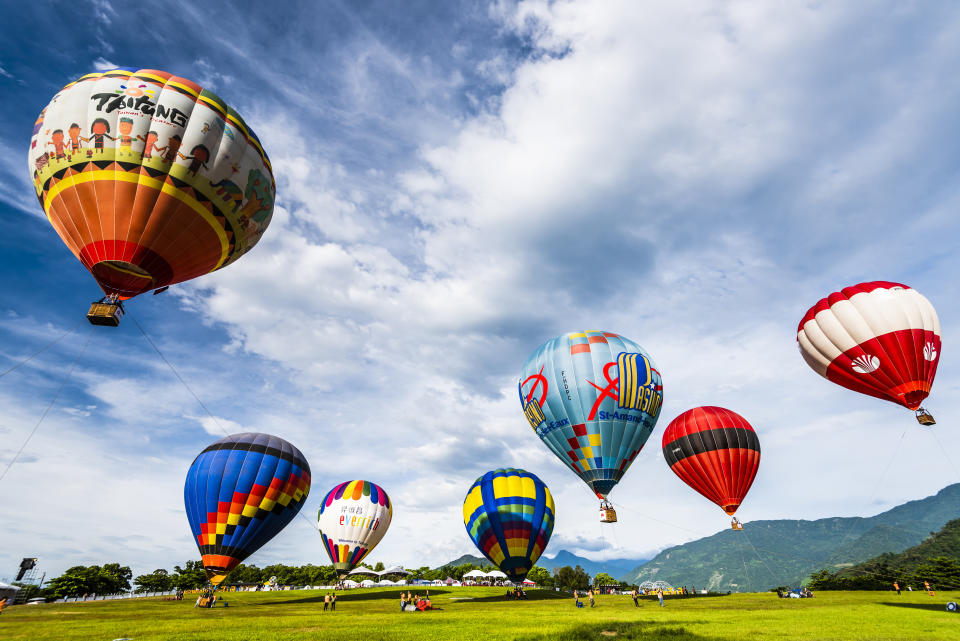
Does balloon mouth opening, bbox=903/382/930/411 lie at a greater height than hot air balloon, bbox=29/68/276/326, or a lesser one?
lesser

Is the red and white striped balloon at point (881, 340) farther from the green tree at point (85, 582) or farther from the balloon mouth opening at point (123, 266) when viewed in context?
the green tree at point (85, 582)

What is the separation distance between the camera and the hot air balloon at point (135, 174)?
55.9 feet

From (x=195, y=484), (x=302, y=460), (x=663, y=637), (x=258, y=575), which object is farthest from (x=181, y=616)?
(x=258, y=575)

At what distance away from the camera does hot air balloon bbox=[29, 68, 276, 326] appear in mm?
17047

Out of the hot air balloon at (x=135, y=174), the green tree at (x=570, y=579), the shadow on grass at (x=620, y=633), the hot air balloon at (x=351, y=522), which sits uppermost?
the hot air balloon at (x=135, y=174)

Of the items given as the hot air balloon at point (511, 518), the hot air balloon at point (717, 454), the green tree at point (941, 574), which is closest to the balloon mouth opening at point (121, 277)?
the hot air balloon at point (511, 518)

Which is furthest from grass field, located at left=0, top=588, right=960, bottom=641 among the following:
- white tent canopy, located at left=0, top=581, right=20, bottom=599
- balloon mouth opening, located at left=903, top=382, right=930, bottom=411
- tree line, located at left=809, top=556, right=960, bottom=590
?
white tent canopy, located at left=0, top=581, right=20, bottom=599

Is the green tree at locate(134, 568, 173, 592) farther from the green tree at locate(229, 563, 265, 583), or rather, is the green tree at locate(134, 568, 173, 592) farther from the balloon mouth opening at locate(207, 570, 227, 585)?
the balloon mouth opening at locate(207, 570, 227, 585)

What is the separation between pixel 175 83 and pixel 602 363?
27.0m

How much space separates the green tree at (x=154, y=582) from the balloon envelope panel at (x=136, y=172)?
98.5 metres

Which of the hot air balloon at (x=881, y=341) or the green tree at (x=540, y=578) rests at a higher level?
the hot air balloon at (x=881, y=341)

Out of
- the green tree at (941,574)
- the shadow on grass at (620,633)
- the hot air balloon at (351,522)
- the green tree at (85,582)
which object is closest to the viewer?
the shadow on grass at (620,633)

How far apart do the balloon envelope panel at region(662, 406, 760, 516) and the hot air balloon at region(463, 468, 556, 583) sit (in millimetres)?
10959

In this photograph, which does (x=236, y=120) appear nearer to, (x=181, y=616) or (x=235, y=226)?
(x=235, y=226)
